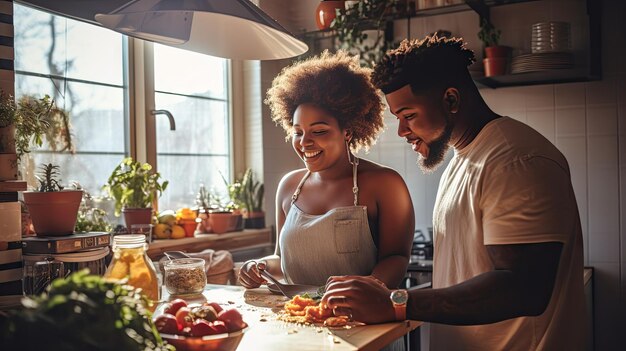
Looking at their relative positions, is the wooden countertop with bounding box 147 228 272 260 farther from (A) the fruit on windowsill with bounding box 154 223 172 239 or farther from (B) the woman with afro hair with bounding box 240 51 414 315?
(B) the woman with afro hair with bounding box 240 51 414 315

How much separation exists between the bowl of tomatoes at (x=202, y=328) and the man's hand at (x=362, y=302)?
0.29 metres

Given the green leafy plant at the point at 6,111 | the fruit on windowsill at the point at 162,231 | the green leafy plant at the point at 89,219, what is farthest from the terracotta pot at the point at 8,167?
the fruit on windowsill at the point at 162,231

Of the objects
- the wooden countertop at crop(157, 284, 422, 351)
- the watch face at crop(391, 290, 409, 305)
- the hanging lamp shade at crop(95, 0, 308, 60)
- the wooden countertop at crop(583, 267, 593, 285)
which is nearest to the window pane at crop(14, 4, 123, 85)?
the hanging lamp shade at crop(95, 0, 308, 60)

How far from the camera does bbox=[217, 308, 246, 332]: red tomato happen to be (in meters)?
1.32

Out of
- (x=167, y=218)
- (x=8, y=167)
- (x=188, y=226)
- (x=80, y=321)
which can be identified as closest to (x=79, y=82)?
(x=167, y=218)

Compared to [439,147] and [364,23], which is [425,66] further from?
[364,23]

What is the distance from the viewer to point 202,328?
129 centimetres

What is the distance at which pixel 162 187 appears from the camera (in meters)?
3.40

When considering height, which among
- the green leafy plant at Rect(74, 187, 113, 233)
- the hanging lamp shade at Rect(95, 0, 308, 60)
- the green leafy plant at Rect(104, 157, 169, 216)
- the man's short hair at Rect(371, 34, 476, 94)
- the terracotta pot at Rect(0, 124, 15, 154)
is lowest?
the green leafy plant at Rect(74, 187, 113, 233)

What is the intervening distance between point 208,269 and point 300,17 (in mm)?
1964

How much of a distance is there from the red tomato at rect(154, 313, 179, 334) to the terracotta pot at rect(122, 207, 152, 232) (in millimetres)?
2012

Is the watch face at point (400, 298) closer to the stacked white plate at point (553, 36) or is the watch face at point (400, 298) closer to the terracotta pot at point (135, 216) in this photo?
the terracotta pot at point (135, 216)

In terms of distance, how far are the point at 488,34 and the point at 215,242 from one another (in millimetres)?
1934

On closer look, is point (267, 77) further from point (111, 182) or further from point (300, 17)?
point (111, 182)
